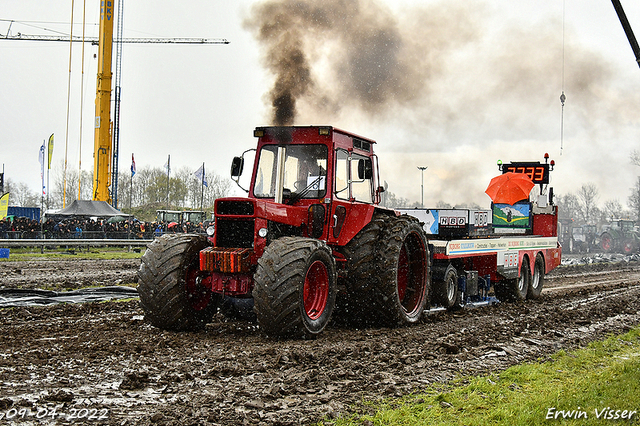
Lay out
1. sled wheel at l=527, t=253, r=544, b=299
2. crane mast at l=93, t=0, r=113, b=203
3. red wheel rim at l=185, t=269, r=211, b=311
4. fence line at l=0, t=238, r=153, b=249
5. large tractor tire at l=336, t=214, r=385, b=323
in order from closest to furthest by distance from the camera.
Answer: red wheel rim at l=185, t=269, r=211, b=311
large tractor tire at l=336, t=214, r=385, b=323
sled wheel at l=527, t=253, r=544, b=299
fence line at l=0, t=238, r=153, b=249
crane mast at l=93, t=0, r=113, b=203

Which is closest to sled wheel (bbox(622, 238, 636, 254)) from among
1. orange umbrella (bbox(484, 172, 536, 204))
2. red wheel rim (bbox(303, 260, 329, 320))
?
orange umbrella (bbox(484, 172, 536, 204))

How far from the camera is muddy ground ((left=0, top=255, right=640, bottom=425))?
523 centimetres

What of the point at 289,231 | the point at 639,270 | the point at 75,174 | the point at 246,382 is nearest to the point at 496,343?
the point at 289,231

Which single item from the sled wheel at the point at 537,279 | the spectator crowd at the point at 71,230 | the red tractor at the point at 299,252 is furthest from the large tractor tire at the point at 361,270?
the spectator crowd at the point at 71,230

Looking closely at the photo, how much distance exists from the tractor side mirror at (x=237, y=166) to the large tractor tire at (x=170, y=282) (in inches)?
54.9

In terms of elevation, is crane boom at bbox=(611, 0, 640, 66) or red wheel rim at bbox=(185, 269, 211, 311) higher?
crane boom at bbox=(611, 0, 640, 66)

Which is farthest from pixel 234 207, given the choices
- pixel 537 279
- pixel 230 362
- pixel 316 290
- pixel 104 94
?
pixel 104 94

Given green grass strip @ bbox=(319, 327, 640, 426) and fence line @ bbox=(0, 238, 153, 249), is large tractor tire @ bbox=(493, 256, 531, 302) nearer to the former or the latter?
green grass strip @ bbox=(319, 327, 640, 426)

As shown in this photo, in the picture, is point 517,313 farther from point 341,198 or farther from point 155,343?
point 155,343

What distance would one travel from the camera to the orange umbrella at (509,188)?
17781mm

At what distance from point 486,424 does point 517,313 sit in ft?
25.1

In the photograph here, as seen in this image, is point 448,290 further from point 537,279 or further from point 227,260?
point 227,260

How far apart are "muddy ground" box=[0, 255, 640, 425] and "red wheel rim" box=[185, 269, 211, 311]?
0.44 m

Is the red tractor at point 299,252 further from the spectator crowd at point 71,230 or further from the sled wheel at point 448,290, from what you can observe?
the spectator crowd at point 71,230
